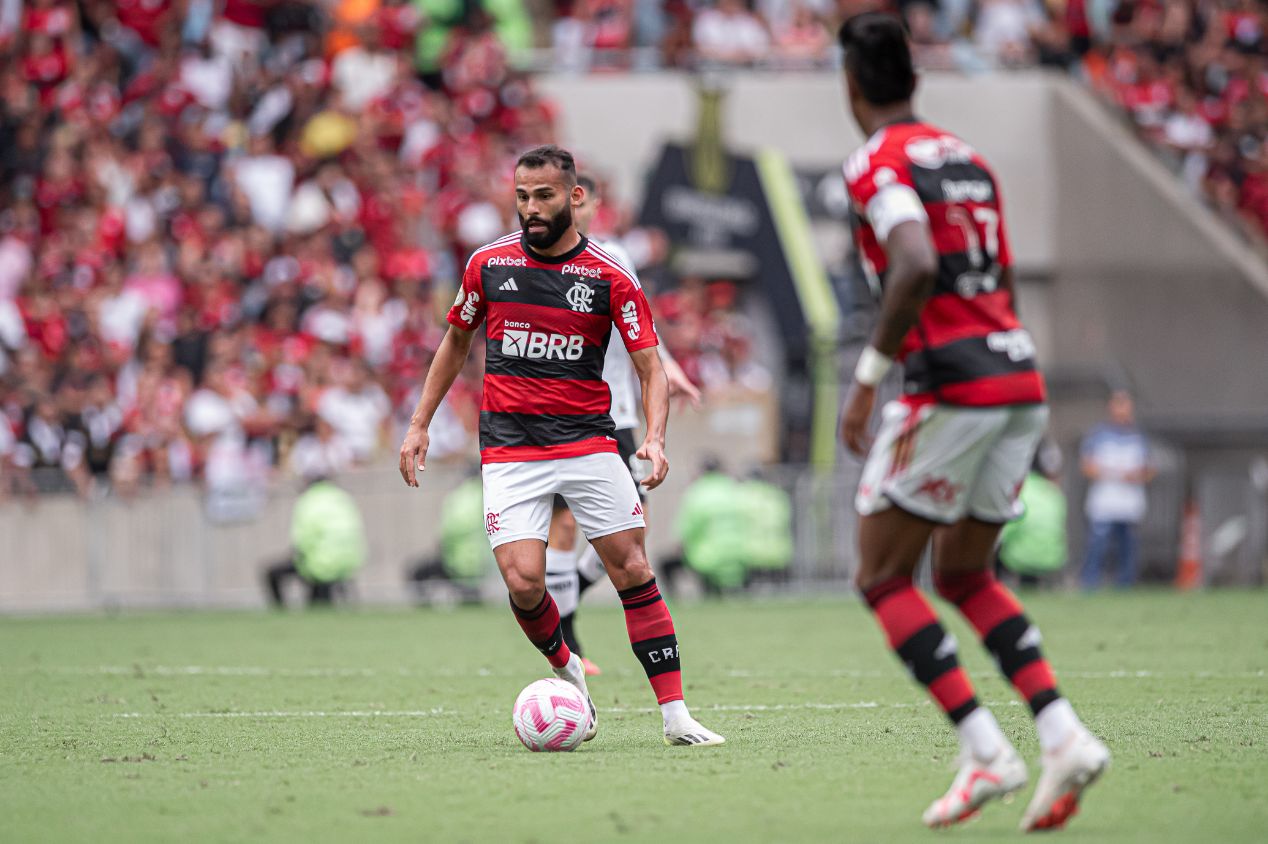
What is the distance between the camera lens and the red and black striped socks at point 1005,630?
5.68 metres

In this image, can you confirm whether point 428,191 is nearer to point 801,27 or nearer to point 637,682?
point 801,27

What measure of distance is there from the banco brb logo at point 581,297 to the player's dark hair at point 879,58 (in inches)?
82.5

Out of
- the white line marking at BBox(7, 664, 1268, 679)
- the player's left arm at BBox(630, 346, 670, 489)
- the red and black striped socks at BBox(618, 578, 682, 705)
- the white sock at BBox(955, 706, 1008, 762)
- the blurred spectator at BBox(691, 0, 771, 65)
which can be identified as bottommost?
the white line marking at BBox(7, 664, 1268, 679)

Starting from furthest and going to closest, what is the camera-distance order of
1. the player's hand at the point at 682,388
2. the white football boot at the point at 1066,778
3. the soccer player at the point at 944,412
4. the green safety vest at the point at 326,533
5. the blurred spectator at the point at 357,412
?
the blurred spectator at the point at 357,412 < the green safety vest at the point at 326,533 < the player's hand at the point at 682,388 < the soccer player at the point at 944,412 < the white football boot at the point at 1066,778

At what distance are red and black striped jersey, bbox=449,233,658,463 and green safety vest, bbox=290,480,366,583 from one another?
1088 centimetres

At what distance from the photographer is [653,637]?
774 cm

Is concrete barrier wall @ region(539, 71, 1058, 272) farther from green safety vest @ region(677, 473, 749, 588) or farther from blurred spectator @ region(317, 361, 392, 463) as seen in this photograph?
green safety vest @ region(677, 473, 749, 588)

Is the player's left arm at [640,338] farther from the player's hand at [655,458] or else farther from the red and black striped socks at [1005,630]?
the red and black striped socks at [1005,630]

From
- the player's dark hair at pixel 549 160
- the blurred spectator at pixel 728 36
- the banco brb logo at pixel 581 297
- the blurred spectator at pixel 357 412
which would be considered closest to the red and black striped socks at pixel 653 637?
the banco brb logo at pixel 581 297

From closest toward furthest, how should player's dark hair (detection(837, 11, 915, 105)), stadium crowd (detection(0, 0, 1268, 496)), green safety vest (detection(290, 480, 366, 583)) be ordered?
player's dark hair (detection(837, 11, 915, 105)) → green safety vest (detection(290, 480, 366, 583)) → stadium crowd (detection(0, 0, 1268, 496))

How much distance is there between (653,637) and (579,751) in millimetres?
583

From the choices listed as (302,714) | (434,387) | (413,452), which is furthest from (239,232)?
(413,452)

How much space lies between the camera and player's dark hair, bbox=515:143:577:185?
7598 mm

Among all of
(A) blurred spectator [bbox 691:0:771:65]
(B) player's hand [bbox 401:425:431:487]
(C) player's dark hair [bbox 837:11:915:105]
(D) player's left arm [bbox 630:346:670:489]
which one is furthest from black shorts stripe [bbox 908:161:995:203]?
(A) blurred spectator [bbox 691:0:771:65]
